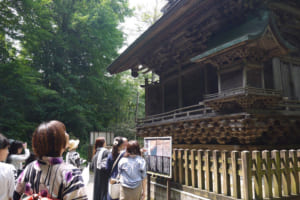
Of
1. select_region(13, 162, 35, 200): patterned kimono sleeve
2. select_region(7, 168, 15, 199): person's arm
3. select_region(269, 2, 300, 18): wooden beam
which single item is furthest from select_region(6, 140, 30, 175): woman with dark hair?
select_region(269, 2, 300, 18): wooden beam

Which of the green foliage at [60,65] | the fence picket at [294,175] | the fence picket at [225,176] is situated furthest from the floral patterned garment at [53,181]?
the green foliage at [60,65]

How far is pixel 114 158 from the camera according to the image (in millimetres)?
4180

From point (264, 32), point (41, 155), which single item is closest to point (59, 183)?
point (41, 155)

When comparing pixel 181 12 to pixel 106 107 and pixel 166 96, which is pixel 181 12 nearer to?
pixel 166 96

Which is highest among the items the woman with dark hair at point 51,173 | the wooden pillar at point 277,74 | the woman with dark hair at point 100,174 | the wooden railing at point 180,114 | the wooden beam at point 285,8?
the wooden beam at point 285,8

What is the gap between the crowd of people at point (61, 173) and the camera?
1.70 metres

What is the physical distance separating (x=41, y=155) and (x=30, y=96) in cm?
1207

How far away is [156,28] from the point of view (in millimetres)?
7059

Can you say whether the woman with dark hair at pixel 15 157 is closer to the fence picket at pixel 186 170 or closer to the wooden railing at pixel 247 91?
the fence picket at pixel 186 170

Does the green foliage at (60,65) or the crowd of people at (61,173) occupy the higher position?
the green foliage at (60,65)

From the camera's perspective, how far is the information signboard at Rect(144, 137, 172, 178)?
Answer: 185 inches

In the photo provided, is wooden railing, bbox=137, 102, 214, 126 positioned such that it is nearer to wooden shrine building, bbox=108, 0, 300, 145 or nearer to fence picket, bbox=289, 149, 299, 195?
wooden shrine building, bbox=108, 0, 300, 145

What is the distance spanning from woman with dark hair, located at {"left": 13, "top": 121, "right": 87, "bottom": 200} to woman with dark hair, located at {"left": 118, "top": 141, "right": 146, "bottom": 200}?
2137 millimetres

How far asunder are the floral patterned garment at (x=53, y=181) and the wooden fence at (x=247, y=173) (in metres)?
2.54
